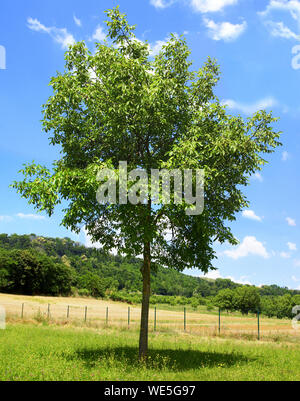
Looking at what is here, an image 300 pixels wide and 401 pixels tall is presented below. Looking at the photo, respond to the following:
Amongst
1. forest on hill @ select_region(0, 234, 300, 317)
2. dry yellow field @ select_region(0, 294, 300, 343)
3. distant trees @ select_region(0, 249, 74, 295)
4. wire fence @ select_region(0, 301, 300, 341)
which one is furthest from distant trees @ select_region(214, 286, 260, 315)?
wire fence @ select_region(0, 301, 300, 341)

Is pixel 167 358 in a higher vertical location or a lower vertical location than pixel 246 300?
higher

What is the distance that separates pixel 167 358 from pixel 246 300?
4380 inches

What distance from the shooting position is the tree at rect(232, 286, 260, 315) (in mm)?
118625

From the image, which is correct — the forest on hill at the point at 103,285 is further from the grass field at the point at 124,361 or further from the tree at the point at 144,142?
the tree at the point at 144,142

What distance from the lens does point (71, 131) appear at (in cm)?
1592

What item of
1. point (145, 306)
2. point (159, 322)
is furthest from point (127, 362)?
point (159, 322)

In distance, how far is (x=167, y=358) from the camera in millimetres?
16031

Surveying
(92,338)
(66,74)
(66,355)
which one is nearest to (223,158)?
(66,74)

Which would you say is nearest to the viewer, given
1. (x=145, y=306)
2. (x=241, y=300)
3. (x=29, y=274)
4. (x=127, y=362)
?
(x=127, y=362)

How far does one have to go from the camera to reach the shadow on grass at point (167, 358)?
14539 mm

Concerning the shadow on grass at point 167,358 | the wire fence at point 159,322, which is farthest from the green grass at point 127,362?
the wire fence at point 159,322

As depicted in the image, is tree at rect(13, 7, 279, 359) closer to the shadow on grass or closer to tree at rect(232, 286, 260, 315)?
the shadow on grass

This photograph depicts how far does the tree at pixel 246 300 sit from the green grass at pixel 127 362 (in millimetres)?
104399

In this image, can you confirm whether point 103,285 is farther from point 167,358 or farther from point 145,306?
point 145,306
